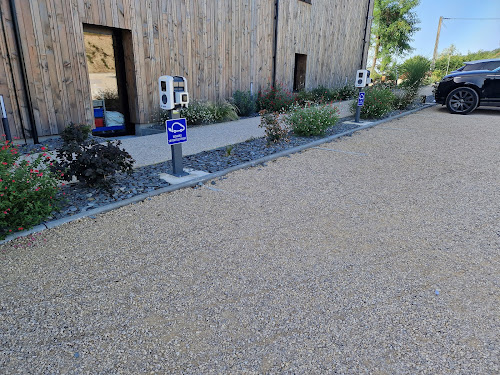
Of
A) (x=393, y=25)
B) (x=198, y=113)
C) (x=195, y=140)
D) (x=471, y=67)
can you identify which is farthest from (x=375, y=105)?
(x=393, y=25)

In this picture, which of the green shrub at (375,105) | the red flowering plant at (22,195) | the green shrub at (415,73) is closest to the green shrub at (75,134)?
the red flowering plant at (22,195)

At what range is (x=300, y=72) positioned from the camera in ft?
43.0

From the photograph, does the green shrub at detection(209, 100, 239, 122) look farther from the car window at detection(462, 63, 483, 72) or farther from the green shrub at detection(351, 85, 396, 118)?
the car window at detection(462, 63, 483, 72)

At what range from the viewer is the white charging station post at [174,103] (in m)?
4.21

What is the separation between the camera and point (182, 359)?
71.3 inches

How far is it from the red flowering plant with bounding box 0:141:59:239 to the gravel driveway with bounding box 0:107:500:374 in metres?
0.18

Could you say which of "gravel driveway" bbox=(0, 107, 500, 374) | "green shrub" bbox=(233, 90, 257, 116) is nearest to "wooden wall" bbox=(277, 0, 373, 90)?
"green shrub" bbox=(233, 90, 257, 116)

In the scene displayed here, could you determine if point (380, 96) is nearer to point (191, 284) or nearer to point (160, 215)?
point (160, 215)

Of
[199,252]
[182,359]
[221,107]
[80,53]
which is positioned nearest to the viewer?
[182,359]

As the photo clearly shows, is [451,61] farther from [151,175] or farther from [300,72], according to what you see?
[151,175]

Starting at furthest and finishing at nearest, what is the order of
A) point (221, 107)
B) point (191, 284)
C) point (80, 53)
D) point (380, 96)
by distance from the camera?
point (380, 96), point (221, 107), point (80, 53), point (191, 284)

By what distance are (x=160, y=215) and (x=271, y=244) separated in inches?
50.5

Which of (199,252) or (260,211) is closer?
(199,252)

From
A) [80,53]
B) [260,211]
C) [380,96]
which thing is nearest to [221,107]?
[80,53]
